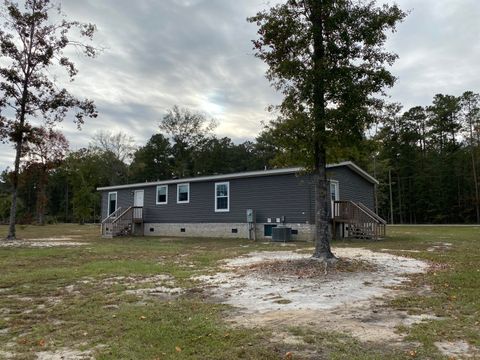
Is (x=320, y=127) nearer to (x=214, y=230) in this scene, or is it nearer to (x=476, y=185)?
(x=214, y=230)

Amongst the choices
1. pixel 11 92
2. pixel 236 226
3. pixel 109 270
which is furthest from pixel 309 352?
pixel 11 92

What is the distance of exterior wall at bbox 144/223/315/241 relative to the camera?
18.5 meters

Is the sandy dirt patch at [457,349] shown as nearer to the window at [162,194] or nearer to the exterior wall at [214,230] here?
the exterior wall at [214,230]

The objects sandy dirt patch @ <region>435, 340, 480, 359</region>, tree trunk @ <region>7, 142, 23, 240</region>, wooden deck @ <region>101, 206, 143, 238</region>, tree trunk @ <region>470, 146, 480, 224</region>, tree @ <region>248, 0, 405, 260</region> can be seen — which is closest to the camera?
sandy dirt patch @ <region>435, 340, 480, 359</region>

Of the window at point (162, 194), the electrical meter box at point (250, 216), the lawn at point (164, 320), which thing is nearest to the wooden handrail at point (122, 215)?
the window at point (162, 194)

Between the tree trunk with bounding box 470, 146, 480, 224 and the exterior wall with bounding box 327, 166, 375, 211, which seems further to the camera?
the tree trunk with bounding box 470, 146, 480, 224

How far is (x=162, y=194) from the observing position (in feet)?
82.4

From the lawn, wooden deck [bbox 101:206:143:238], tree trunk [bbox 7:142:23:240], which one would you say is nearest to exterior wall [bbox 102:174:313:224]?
wooden deck [bbox 101:206:143:238]

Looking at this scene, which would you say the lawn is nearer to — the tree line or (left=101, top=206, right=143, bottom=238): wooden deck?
(left=101, top=206, right=143, bottom=238): wooden deck

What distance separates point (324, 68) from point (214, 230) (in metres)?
14.4

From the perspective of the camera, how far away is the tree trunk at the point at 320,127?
9.10m

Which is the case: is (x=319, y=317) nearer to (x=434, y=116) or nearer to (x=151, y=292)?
(x=151, y=292)

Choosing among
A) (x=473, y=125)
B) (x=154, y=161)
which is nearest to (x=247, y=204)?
(x=473, y=125)

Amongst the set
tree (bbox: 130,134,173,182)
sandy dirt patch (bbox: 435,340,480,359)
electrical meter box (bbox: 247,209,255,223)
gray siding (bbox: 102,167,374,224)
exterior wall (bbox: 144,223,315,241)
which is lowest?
sandy dirt patch (bbox: 435,340,480,359)
